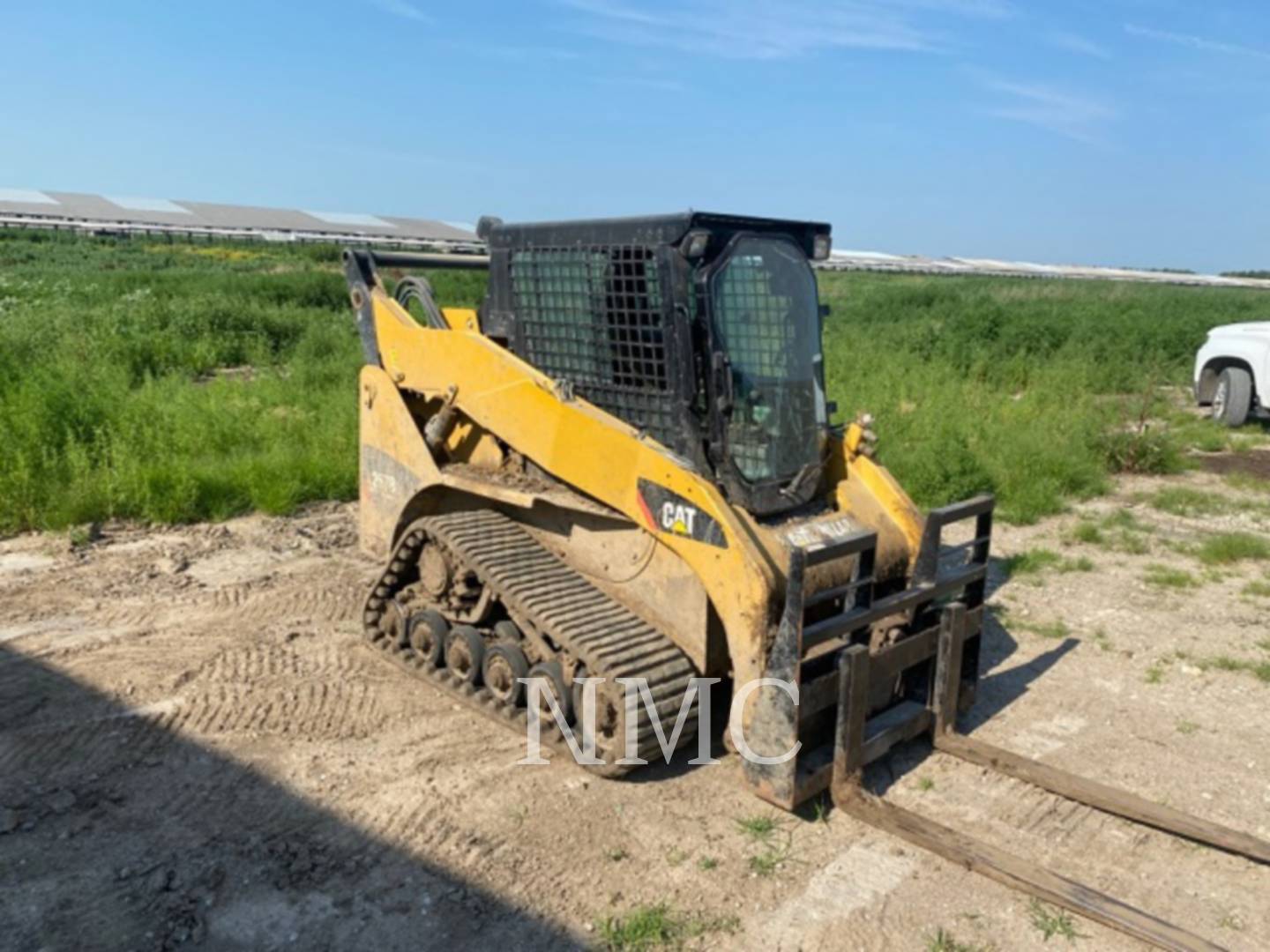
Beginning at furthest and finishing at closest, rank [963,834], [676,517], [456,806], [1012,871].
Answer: [676,517] < [456,806] < [963,834] < [1012,871]

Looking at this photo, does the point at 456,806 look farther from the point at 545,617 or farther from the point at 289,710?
the point at 289,710

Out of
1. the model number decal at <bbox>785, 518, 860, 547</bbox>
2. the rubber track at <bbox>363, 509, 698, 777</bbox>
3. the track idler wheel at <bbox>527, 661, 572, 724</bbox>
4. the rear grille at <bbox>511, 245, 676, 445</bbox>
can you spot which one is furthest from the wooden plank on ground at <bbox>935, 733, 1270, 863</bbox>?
the rear grille at <bbox>511, 245, 676, 445</bbox>

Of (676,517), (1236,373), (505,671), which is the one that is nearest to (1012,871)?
(676,517)

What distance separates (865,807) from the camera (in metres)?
3.91

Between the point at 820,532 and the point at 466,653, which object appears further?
the point at 466,653

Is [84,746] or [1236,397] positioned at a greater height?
[1236,397]

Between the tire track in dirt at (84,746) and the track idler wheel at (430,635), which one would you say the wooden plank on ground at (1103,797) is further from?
the tire track in dirt at (84,746)

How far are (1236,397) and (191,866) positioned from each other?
13706 mm

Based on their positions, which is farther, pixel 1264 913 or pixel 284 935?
pixel 1264 913

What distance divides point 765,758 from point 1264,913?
1.74 metres

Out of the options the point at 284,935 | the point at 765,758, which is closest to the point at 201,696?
the point at 284,935

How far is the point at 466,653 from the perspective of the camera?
4832 mm

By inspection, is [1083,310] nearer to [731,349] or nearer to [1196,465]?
[1196,465]

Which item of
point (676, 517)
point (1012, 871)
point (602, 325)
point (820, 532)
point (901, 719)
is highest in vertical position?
point (602, 325)
